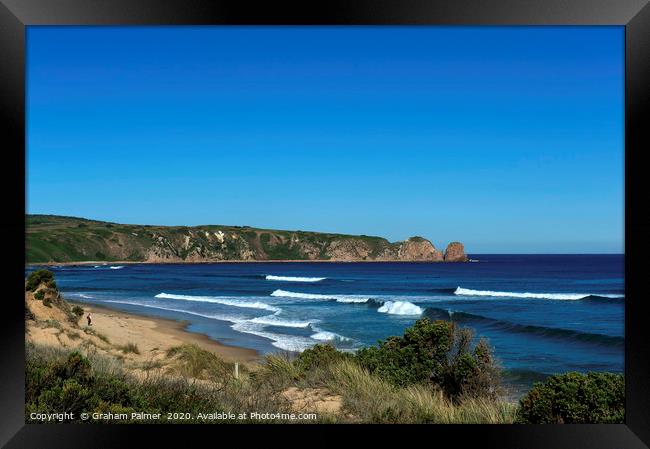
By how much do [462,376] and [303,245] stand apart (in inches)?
2037

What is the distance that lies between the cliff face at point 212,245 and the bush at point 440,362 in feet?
143

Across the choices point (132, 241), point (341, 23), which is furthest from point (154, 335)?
point (132, 241)

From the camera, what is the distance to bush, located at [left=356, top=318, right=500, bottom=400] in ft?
18.2

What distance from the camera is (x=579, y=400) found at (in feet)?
12.4

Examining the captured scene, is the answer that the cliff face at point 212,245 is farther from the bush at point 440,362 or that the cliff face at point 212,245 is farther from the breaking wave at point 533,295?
the bush at point 440,362

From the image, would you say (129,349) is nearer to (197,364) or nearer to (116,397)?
(197,364)

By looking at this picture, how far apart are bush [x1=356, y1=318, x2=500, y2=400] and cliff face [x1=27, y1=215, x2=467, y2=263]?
43439 millimetres

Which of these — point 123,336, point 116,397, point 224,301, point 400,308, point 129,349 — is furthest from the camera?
point 224,301

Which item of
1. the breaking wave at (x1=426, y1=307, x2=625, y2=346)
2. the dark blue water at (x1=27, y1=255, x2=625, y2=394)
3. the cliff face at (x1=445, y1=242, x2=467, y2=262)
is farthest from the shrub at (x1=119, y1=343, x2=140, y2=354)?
the cliff face at (x1=445, y1=242, x2=467, y2=262)

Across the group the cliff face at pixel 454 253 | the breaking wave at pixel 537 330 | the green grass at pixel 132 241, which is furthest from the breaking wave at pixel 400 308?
the cliff face at pixel 454 253

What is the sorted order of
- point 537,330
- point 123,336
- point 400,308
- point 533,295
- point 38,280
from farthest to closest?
point 533,295, point 400,308, point 537,330, point 123,336, point 38,280

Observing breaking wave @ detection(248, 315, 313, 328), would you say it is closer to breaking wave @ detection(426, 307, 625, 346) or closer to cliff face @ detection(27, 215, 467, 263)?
breaking wave @ detection(426, 307, 625, 346)

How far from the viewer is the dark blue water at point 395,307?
14969mm

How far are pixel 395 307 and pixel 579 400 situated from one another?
20209 millimetres
